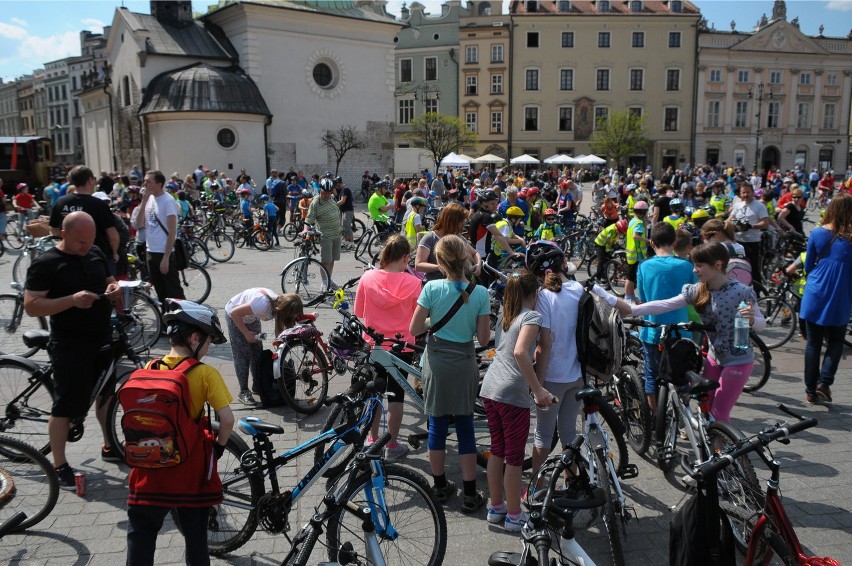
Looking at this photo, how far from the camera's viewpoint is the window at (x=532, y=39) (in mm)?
60188

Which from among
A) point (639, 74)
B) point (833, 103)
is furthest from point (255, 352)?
point (833, 103)

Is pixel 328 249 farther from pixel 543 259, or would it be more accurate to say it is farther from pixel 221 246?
pixel 543 259

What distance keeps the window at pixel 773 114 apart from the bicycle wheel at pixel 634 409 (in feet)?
219

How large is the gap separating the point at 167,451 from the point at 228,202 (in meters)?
20.5

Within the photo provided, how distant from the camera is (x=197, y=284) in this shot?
1157cm

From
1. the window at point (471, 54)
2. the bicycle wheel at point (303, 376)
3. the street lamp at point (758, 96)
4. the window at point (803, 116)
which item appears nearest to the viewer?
the bicycle wheel at point (303, 376)

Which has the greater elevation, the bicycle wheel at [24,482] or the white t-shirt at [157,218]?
the white t-shirt at [157,218]

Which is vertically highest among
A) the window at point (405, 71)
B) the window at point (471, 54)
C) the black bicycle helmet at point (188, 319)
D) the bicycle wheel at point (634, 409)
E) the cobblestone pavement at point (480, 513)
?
the window at point (471, 54)

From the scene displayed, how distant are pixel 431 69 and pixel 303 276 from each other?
54.6 metres

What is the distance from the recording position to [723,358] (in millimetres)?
4824

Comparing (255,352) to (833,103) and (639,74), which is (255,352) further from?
(833,103)

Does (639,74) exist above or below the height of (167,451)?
above

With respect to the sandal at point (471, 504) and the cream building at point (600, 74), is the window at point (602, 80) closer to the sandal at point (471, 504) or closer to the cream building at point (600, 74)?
the cream building at point (600, 74)

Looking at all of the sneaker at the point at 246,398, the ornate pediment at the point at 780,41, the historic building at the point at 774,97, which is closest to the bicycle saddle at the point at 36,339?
the sneaker at the point at 246,398
